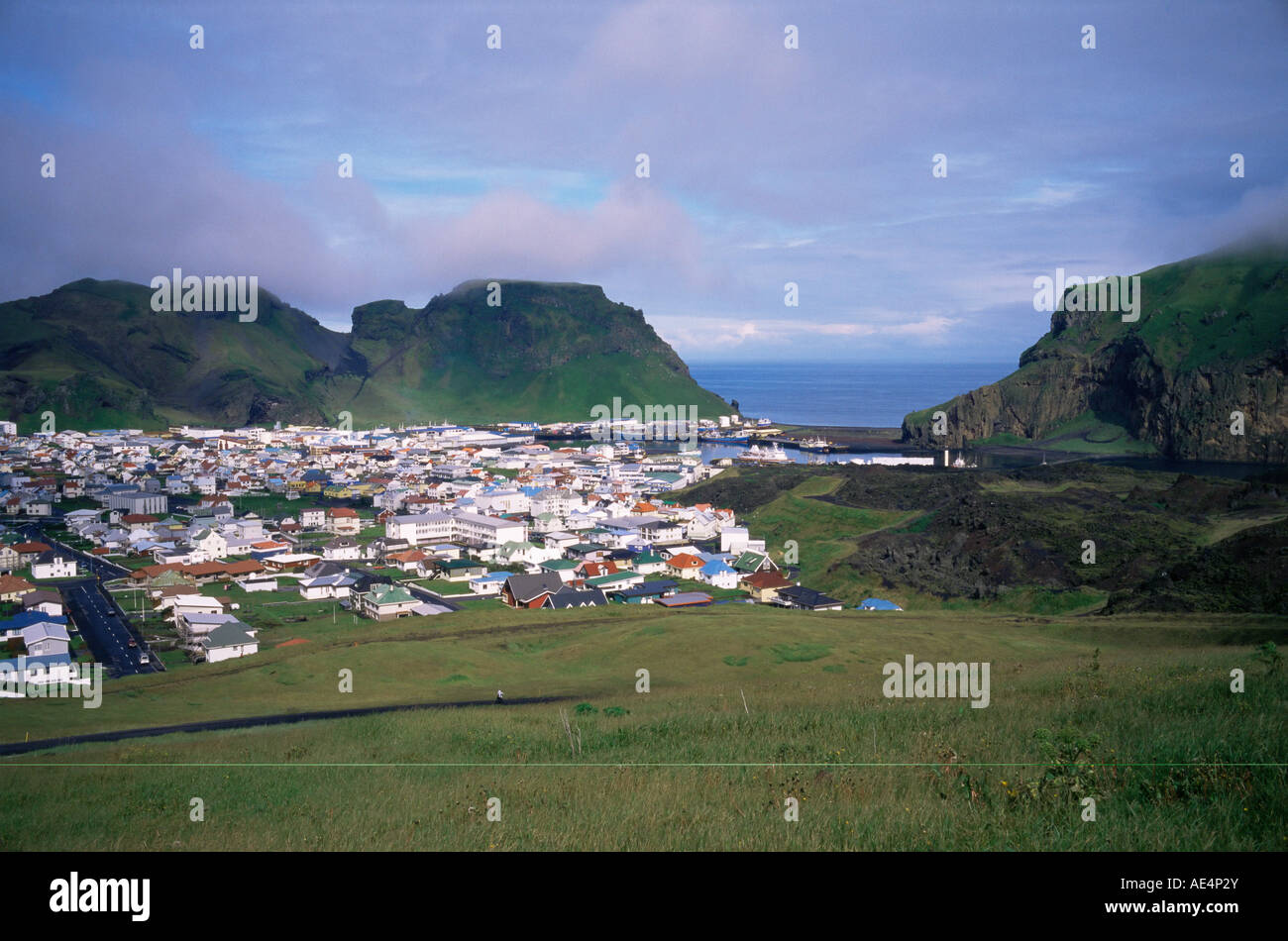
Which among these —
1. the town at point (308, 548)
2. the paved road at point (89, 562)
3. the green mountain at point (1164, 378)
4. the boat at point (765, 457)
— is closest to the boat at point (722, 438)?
the boat at point (765, 457)

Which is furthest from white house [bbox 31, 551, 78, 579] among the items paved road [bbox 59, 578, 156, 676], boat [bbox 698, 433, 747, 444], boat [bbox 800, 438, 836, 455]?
boat [bbox 698, 433, 747, 444]

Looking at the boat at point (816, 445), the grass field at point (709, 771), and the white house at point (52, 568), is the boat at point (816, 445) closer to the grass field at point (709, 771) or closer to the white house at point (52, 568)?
the white house at point (52, 568)

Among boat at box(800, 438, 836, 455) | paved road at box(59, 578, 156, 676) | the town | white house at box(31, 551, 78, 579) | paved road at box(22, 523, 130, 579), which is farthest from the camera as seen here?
boat at box(800, 438, 836, 455)

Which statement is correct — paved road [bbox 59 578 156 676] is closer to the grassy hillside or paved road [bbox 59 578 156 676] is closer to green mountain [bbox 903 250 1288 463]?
the grassy hillside

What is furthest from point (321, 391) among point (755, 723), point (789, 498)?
A: point (755, 723)
